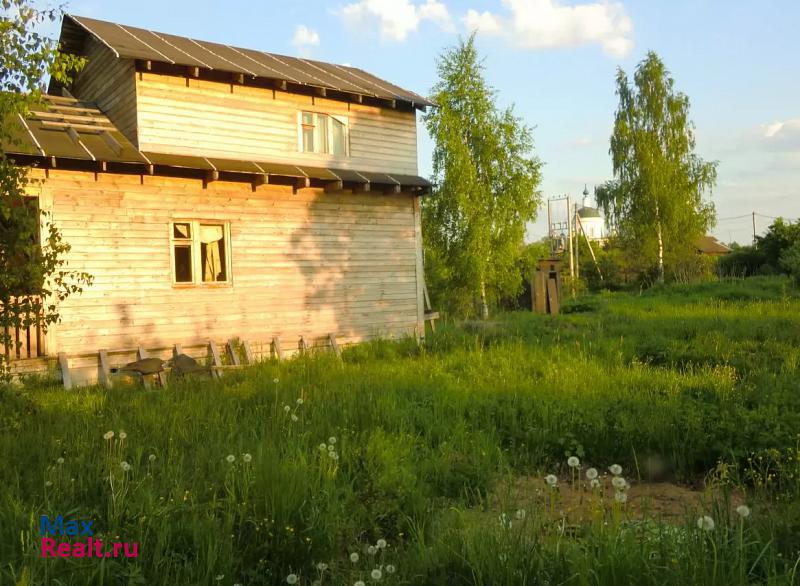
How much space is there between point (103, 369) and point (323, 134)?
24.7ft

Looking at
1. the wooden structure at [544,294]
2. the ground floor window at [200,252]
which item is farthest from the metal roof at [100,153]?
the wooden structure at [544,294]

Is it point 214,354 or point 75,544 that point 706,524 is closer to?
point 75,544

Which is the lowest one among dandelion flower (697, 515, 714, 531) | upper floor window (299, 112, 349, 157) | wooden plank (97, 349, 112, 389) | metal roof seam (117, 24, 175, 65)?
wooden plank (97, 349, 112, 389)

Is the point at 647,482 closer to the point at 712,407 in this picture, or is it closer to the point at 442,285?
the point at 712,407

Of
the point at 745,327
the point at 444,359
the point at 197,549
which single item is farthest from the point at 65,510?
the point at 745,327

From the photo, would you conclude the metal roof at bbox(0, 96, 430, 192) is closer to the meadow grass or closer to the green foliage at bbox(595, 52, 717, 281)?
the meadow grass

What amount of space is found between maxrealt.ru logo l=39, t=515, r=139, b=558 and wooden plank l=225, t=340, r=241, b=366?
9898 millimetres

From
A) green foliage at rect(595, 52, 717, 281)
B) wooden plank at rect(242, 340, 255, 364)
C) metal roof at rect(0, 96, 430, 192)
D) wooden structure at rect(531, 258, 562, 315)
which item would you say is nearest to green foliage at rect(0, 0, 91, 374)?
metal roof at rect(0, 96, 430, 192)

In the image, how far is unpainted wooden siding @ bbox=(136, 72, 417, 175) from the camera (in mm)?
13383

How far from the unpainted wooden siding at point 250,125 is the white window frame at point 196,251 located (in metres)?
1.51

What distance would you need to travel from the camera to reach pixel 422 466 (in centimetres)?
516

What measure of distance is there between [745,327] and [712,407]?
6.72 metres

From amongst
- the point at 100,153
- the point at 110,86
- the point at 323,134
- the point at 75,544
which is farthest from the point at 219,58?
the point at 75,544

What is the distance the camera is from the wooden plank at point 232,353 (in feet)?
44.1
